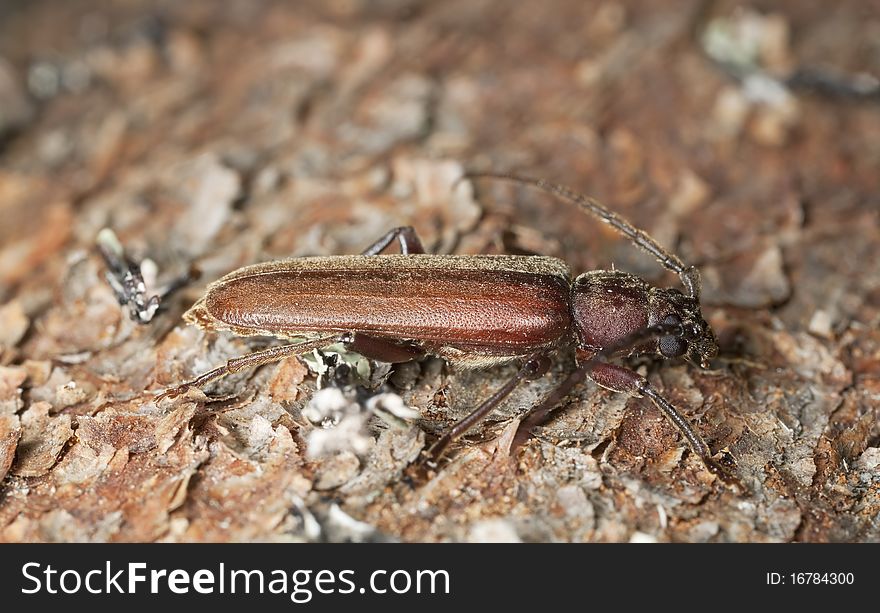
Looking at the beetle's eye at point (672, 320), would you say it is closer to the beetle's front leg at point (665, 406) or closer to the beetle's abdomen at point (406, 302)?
the beetle's front leg at point (665, 406)

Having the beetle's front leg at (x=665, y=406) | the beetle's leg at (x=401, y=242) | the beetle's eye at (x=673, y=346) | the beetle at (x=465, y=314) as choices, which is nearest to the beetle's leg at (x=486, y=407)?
the beetle at (x=465, y=314)

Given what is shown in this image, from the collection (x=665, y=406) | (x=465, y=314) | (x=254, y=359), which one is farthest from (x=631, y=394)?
(x=254, y=359)

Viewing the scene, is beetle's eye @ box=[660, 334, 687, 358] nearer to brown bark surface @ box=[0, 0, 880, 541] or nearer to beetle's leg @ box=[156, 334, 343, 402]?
brown bark surface @ box=[0, 0, 880, 541]

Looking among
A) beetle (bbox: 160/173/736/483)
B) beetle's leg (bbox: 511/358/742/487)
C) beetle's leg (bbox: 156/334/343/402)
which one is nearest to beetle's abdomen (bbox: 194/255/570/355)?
beetle (bbox: 160/173/736/483)

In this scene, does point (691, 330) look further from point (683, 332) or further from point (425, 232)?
point (425, 232)
